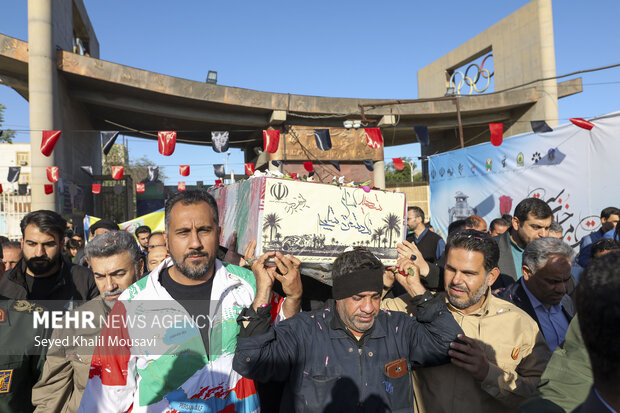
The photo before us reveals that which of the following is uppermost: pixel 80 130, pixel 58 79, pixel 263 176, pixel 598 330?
pixel 58 79

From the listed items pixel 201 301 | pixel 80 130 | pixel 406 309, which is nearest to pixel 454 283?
pixel 406 309

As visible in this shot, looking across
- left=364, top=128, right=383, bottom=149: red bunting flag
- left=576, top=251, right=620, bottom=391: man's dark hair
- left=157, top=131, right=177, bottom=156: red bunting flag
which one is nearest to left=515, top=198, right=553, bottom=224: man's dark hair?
left=576, top=251, right=620, bottom=391: man's dark hair

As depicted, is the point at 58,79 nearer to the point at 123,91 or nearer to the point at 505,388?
the point at 123,91

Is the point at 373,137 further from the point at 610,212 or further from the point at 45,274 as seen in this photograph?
the point at 45,274

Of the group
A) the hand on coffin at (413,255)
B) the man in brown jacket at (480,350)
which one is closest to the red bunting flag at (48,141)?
the hand on coffin at (413,255)

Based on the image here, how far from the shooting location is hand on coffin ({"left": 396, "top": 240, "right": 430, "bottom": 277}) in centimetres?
280

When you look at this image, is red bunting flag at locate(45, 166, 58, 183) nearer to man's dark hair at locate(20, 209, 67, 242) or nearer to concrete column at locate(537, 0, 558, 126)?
man's dark hair at locate(20, 209, 67, 242)

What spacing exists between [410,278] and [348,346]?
2.13 ft

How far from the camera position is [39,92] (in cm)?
1211

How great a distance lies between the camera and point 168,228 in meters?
2.35

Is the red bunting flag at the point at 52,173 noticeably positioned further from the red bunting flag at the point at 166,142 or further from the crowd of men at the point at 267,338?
the crowd of men at the point at 267,338

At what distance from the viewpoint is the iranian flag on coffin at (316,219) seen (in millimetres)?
2959

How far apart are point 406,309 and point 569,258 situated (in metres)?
1.25

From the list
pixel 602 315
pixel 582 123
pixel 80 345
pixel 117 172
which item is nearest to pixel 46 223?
pixel 80 345
